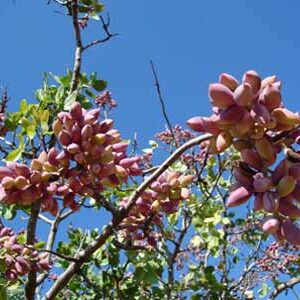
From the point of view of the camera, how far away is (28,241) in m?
1.96

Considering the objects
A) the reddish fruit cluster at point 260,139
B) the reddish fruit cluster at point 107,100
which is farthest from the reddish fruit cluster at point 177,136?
the reddish fruit cluster at point 260,139

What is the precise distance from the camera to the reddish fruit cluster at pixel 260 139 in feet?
2.58

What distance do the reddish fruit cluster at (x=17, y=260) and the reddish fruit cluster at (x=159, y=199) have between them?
0.31 meters

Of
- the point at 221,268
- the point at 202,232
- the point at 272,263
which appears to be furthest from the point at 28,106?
the point at 272,263

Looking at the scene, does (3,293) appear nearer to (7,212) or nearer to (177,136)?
(7,212)

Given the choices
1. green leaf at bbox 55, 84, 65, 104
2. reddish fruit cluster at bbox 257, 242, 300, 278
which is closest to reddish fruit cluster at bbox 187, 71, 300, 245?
green leaf at bbox 55, 84, 65, 104

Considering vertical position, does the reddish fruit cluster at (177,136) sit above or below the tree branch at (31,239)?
above

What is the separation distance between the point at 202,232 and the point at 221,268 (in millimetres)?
427

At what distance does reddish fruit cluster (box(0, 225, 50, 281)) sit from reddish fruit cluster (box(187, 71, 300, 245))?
89 centimetres

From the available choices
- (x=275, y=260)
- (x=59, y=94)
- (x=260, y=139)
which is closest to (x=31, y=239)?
(x=59, y=94)

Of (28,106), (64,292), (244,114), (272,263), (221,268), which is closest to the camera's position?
(244,114)

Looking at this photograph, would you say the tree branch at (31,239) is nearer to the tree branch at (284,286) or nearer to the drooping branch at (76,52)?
the drooping branch at (76,52)

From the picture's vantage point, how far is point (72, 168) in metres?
1.20

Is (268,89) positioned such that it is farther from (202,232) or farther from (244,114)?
(202,232)
